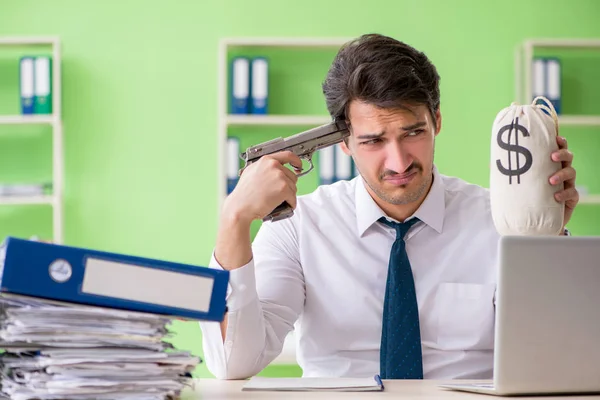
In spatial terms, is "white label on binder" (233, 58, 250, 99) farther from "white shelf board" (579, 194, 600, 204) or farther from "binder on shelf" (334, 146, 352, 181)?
"white shelf board" (579, 194, 600, 204)

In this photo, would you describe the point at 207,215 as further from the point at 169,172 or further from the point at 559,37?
the point at 559,37

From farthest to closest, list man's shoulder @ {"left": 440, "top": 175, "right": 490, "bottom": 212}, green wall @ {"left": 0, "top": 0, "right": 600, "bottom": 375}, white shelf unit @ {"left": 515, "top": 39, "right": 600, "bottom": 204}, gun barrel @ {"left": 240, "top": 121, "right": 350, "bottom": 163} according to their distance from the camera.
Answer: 1. green wall @ {"left": 0, "top": 0, "right": 600, "bottom": 375}
2. white shelf unit @ {"left": 515, "top": 39, "right": 600, "bottom": 204}
3. man's shoulder @ {"left": 440, "top": 175, "right": 490, "bottom": 212}
4. gun barrel @ {"left": 240, "top": 121, "right": 350, "bottom": 163}

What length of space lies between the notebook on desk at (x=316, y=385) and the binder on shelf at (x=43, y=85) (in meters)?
2.61

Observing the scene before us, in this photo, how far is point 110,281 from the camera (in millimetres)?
1057

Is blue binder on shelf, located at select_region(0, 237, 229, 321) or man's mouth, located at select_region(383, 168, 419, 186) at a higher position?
man's mouth, located at select_region(383, 168, 419, 186)

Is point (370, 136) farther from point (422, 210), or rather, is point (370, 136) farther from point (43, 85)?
point (43, 85)

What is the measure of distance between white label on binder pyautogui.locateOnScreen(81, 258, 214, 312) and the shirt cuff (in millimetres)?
446

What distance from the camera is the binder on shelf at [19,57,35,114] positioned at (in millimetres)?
3600

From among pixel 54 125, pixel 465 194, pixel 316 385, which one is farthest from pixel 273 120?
pixel 316 385

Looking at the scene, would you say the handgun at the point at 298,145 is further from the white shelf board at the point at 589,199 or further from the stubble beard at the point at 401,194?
the white shelf board at the point at 589,199

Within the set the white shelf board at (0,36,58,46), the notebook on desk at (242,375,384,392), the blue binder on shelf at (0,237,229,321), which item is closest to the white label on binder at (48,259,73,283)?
the blue binder on shelf at (0,237,229,321)

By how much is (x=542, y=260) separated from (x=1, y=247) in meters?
0.71

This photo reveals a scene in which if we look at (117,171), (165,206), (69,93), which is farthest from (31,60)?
(165,206)

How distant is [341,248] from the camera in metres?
1.92
